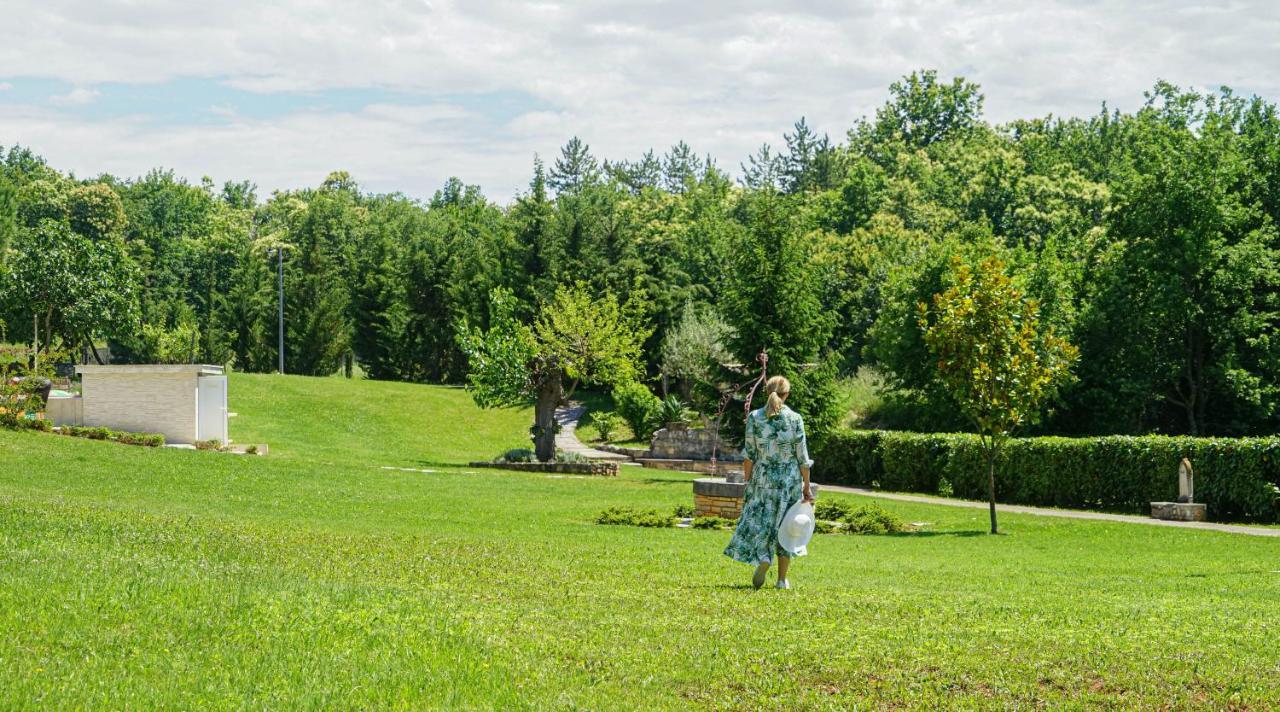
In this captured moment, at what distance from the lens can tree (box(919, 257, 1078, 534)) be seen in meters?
22.1

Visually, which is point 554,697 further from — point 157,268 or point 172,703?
point 157,268

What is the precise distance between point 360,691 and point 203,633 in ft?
5.71

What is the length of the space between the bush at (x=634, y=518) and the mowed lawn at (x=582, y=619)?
1426mm

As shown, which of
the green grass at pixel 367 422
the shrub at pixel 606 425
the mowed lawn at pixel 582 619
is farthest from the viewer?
the shrub at pixel 606 425

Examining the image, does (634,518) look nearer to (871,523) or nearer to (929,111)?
(871,523)

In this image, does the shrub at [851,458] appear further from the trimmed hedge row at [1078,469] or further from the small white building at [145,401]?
the small white building at [145,401]

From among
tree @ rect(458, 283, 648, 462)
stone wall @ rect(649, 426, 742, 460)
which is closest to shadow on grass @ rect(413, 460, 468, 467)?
tree @ rect(458, 283, 648, 462)

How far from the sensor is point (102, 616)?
8438mm

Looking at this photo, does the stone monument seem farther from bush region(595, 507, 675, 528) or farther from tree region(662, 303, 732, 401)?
tree region(662, 303, 732, 401)

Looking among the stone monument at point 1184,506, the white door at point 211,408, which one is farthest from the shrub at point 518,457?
the stone monument at point 1184,506

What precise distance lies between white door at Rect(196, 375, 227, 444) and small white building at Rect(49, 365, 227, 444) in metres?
0.03

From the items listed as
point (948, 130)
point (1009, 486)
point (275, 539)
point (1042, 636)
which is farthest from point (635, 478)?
point (948, 130)

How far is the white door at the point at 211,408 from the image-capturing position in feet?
129

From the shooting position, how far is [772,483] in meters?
11.8
